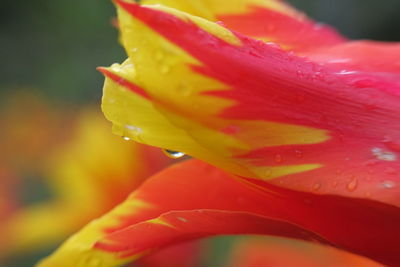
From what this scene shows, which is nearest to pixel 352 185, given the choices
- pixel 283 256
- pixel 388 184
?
pixel 388 184

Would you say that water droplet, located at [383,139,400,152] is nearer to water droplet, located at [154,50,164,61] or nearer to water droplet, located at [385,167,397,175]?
water droplet, located at [385,167,397,175]

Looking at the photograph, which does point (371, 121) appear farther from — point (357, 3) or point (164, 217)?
point (357, 3)

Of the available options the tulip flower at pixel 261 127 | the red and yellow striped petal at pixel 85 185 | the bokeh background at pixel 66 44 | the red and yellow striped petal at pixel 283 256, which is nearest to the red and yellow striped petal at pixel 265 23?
the tulip flower at pixel 261 127

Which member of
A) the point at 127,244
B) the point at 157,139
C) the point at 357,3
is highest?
the point at 157,139

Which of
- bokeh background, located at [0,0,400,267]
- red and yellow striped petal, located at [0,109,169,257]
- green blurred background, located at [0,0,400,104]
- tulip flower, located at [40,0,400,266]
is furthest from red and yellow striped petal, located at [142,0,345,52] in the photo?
green blurred background, located at [0,0,400,104]

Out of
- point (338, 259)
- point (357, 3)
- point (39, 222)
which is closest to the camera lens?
point (338, 259)

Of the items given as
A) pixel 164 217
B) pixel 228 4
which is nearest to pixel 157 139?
pixel 164 217

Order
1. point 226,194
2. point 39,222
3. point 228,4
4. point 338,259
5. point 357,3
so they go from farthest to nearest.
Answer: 1. point 357,3
2. point 39,222
3. point 338,259
4. point 228,4
5. point 226,194
